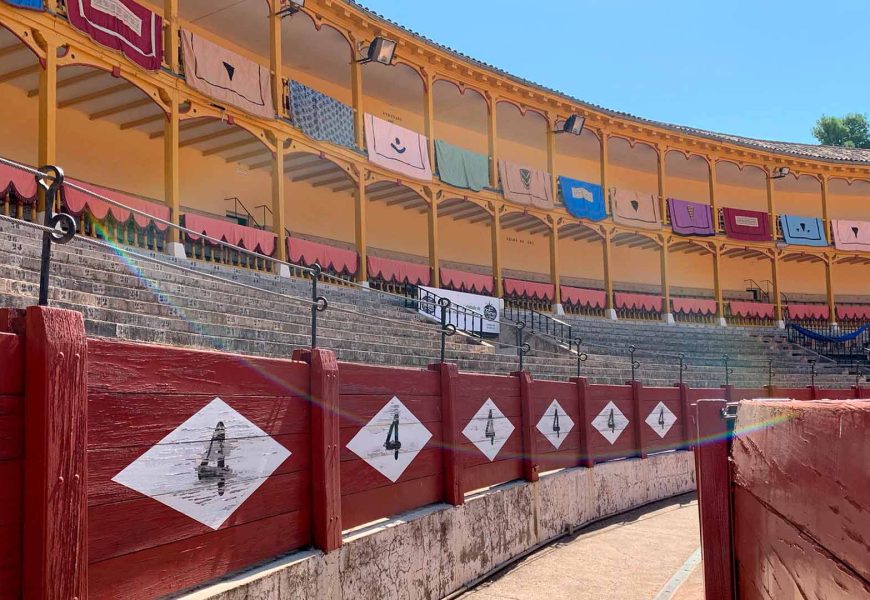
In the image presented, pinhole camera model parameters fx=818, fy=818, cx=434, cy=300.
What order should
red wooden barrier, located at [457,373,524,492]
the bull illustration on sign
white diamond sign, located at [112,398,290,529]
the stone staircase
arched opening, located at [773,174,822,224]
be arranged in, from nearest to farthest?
white diamond sign, located at [112,398,290,529] < the bull illustration on sign < the stone staircase < red wooden barrier, located at [457,373,524,492] < arched opening, located at [773,174,822,224]

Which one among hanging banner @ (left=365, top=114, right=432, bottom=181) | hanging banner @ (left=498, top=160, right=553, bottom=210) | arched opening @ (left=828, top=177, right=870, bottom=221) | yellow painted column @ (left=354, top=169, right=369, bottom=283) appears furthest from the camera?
arched opening @ (left=828, top=177, right=870, bottom=221)

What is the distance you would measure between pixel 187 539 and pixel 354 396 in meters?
1.94

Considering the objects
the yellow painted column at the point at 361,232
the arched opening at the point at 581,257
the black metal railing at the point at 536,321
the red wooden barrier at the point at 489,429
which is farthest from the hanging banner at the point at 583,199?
the red wooden barrier at the point at 489,429

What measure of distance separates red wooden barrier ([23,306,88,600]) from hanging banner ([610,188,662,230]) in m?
24.5

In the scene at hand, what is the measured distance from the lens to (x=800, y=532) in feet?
4.75

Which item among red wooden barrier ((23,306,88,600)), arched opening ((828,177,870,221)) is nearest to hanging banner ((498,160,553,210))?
arched opening ((828,177,870,221))

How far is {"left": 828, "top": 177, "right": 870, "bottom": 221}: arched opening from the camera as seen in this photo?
33144 millimetres

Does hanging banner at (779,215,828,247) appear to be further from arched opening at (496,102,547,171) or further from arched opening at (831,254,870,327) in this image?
arched opening at (496,102,547,171)

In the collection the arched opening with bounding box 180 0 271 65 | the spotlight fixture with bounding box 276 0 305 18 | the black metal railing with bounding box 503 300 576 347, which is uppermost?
the arched opening with bounding box 180 0 271 65

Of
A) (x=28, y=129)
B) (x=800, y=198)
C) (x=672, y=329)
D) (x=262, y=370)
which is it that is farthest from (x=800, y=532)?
(x=800, y=198)

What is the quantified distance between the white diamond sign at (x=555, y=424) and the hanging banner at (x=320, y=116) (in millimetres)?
10177

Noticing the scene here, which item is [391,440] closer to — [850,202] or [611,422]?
[611,422]

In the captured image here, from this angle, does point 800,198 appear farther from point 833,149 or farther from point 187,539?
point 187,539

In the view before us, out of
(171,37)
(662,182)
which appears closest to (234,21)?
(171,37)
